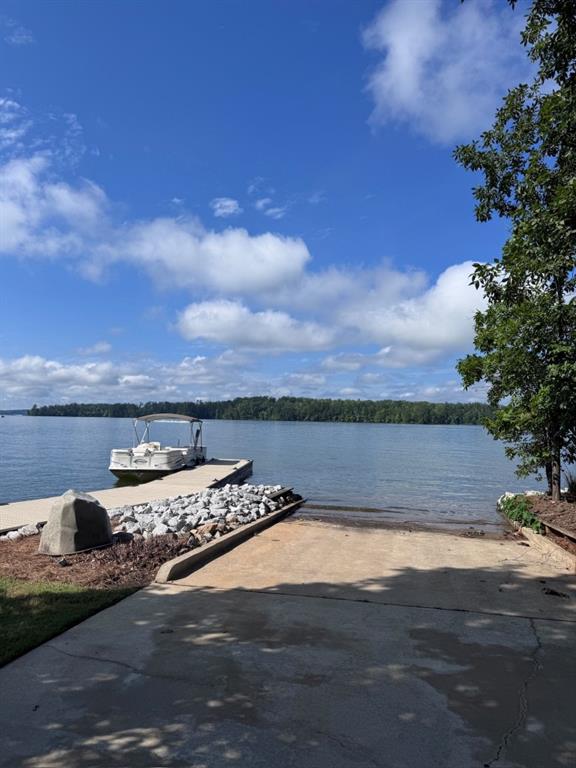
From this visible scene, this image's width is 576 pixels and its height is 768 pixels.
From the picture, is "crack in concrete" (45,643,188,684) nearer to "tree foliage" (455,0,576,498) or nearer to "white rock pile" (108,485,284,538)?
"white rock pile" (108,485,284,538)

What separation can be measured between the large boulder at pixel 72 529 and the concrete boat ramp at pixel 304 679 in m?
2.12

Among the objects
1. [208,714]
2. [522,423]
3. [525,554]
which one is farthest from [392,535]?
[208,714]

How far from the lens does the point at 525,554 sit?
958 centimetres

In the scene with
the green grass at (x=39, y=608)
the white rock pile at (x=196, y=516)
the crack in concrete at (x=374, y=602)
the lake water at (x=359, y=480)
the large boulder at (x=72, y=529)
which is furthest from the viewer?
the lake water at (x=359, y=480)

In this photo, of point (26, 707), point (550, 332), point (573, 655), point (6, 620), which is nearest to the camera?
point (26, 707)

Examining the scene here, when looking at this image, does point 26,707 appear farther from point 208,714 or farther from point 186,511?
point 186,511

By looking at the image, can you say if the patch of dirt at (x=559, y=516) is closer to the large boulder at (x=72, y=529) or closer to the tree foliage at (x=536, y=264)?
the tree foliage at (x=536, y=264)

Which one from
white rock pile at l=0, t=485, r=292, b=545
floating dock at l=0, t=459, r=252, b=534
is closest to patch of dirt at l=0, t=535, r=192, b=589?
white rock pile at l=0, t=485, r=292, b=545

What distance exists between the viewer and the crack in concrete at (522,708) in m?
3.30

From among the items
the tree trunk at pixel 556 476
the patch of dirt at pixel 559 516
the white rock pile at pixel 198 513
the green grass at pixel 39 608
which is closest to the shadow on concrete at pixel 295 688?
the green grass at pixel 39 608

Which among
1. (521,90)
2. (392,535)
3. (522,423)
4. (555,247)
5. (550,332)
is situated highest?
(521,90)

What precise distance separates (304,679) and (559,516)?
958 cm

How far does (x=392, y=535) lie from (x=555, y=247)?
6.11 m

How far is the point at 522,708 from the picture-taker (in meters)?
3.84
